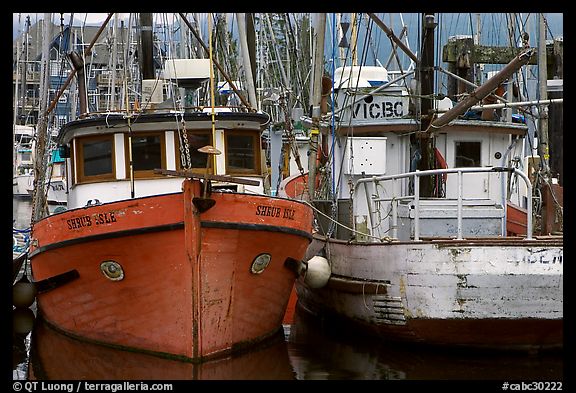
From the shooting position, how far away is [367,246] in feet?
40.0

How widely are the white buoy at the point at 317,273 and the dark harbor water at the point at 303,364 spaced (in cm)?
95

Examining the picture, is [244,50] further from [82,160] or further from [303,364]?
[303,364]

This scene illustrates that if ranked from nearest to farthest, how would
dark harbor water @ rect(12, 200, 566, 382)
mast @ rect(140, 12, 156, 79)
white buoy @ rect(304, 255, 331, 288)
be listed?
dark harbor water @ rect(12, 200, 566, 382), white buoy @ rect(304, 255, 331, 288), mast @ rect(140, 12, 156, 79)

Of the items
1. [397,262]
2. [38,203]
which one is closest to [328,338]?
[397,262]

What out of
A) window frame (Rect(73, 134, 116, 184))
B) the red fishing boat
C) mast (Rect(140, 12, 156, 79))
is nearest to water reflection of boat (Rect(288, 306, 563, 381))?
the red fishing boat

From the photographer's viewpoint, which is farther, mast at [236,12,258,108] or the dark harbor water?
mast at [236,12,258,108]

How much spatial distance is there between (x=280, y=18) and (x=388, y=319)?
78.1ft

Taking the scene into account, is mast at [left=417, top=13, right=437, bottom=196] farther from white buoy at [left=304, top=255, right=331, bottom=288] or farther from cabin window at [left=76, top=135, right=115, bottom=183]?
cabin window at [left=76, top=135, right=115, bottom=183]

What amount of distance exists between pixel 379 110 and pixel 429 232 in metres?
3.42

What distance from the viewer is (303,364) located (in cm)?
1130

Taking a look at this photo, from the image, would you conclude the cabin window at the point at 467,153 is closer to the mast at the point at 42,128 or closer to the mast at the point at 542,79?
the mast at the point at 542,79

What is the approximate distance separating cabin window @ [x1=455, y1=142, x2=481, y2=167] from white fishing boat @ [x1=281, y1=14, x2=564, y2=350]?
18mm

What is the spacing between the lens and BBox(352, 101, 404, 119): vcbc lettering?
15008mm

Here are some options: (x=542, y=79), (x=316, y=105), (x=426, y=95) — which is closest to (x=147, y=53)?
(x=316, y=105)
